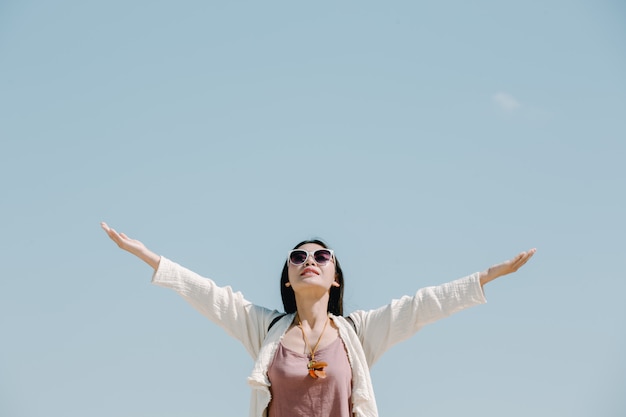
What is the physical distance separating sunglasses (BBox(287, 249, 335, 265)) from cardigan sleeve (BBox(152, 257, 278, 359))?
59cm

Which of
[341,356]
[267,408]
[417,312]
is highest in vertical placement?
[417,312]

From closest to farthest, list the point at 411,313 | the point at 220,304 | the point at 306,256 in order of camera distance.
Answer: the point at 411,313
the point at 220,304
the point at 306,256

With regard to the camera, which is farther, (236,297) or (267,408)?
(236,297)

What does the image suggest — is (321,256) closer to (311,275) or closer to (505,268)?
(311,275)

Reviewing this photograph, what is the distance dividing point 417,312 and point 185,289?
6.91ft

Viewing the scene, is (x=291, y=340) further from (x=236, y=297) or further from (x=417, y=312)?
(x=417, y=312)

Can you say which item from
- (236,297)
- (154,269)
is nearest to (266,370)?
(236,297)

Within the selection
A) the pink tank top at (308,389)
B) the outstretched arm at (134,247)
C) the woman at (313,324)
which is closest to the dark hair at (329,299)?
the woman at (313,324)

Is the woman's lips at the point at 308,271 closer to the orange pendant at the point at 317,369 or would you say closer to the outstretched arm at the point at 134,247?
the orange pendant at the point at 317,369

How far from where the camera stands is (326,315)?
8.12 m

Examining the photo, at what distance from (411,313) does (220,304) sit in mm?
1738

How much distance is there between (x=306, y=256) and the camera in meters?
8.06

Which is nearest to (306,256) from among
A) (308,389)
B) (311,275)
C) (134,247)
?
(311,275)

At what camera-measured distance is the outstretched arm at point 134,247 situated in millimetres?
7707
